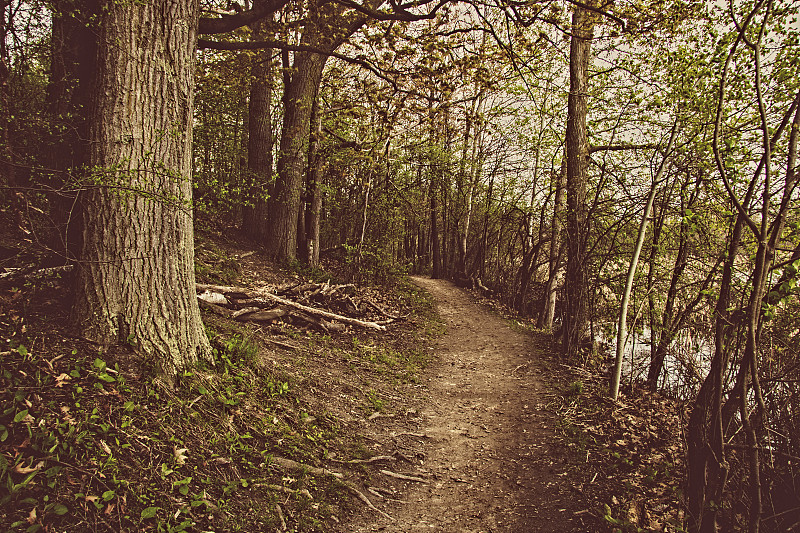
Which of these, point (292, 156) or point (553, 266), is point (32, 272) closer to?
point (292, 156)

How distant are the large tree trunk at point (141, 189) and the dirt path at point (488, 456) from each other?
274cm

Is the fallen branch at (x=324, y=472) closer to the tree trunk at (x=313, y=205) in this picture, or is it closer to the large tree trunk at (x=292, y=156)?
the large tree trunk at (x=292, y=156)

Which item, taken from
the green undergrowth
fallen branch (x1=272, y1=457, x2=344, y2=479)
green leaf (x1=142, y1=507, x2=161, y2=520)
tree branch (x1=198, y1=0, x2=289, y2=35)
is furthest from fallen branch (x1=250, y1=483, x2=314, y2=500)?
tree branch (x1=198, y1=0, x2=289, y2=35)

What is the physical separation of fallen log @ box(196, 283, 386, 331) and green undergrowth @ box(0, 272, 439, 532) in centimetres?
183

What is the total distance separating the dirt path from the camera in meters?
4.21

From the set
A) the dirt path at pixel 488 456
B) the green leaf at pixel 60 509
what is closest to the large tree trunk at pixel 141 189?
the green leaf at pixel 60 509

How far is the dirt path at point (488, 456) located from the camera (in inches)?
166

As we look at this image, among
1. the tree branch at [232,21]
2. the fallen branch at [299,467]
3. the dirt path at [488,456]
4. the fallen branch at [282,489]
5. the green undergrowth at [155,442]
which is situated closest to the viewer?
the green undergrowth at [155,442]

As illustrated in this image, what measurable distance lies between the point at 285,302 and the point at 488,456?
4469mm

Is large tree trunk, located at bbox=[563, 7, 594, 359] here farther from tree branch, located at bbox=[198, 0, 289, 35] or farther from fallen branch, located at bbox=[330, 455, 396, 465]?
tree branch, located at bbox=[198, 0, 289, 35]

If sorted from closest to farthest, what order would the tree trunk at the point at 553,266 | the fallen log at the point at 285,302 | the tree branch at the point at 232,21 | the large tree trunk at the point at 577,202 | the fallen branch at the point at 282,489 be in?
the fallen branch at the point at 282,489
the tree branch at the point at 232,21
the fallen log at the point at 285,302
the large tree trunk at the point at 577,202
the tree trunk at the point at 553,266

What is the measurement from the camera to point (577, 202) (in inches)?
330

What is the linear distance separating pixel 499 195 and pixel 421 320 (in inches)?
376

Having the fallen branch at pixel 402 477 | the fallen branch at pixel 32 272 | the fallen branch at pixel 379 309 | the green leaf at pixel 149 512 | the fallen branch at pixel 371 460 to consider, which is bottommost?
the fallen branch at pixel 402 477
